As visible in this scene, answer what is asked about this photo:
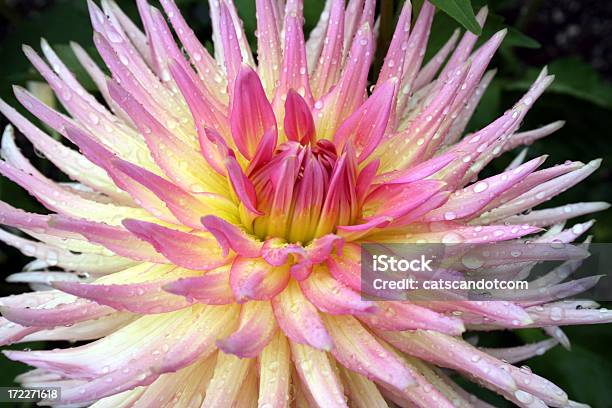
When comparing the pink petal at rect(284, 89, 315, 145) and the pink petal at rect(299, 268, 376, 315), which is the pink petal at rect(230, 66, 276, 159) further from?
the pink petal at rect(299, 268, 376, 315)

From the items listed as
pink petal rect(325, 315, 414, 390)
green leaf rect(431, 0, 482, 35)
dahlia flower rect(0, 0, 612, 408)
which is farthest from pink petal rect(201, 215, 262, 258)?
green leaf rect(431, 0, 482, 35)

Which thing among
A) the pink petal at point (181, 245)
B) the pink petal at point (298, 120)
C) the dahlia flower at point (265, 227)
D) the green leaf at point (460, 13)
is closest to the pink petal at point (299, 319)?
the dahlia flower at point (265, 227)

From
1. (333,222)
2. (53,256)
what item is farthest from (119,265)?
(333,222)

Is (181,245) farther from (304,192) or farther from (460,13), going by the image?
(460,13)

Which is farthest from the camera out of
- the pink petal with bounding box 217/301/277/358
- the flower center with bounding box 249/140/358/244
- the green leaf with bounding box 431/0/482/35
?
the green leaf with bounding box 431/0/482/35

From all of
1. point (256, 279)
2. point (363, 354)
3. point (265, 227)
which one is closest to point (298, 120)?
point (265, 227)

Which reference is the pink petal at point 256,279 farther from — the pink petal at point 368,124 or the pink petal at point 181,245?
the pink petal at point 368,124

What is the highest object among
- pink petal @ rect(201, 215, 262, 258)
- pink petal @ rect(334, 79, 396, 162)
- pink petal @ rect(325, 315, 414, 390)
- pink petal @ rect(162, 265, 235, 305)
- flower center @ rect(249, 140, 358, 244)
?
pink petal @ rect(334, 79, 396, 162)

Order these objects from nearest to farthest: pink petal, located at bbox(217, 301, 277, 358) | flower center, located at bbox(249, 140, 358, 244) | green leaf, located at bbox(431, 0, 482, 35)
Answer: pink petal, located at bbox(217, 301, 277, 358) < flower center, located at bbox(249, 140, 358, 244) < green leaf, located at bbox(431, 0, 482, 35)
